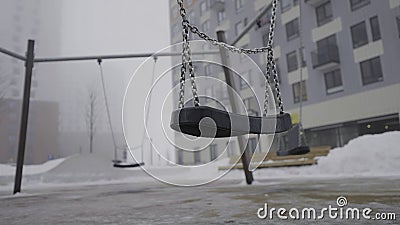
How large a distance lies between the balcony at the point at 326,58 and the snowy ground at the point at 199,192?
17.3 feet

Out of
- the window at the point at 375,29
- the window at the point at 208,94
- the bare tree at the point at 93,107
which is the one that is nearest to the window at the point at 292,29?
the window at the point at 375,29

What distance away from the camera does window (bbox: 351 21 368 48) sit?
11398 millimetres

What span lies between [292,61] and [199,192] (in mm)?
11625

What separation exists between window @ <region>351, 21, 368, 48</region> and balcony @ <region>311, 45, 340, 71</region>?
0.78 meters

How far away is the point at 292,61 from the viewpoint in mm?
14047

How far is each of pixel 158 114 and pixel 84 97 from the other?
17.7 metres

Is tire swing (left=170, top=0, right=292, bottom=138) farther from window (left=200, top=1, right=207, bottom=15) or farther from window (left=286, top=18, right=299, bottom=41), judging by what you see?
window (left=200, top=1, right=207, bottom=15)

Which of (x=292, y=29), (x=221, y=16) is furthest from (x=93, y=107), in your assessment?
(x=292, y=29)

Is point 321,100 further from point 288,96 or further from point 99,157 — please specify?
point 99,157

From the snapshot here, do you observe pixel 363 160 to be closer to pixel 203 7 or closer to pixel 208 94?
pixel 208 94

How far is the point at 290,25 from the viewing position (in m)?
14.3

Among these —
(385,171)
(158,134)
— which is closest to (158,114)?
(158,134)

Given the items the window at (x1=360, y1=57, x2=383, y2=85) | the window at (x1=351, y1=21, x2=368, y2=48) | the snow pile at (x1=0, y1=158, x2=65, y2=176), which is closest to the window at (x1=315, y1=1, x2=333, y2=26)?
the window at (x1=351, y1=21, x2=368, y2=48)

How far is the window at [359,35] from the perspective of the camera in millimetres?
11398
